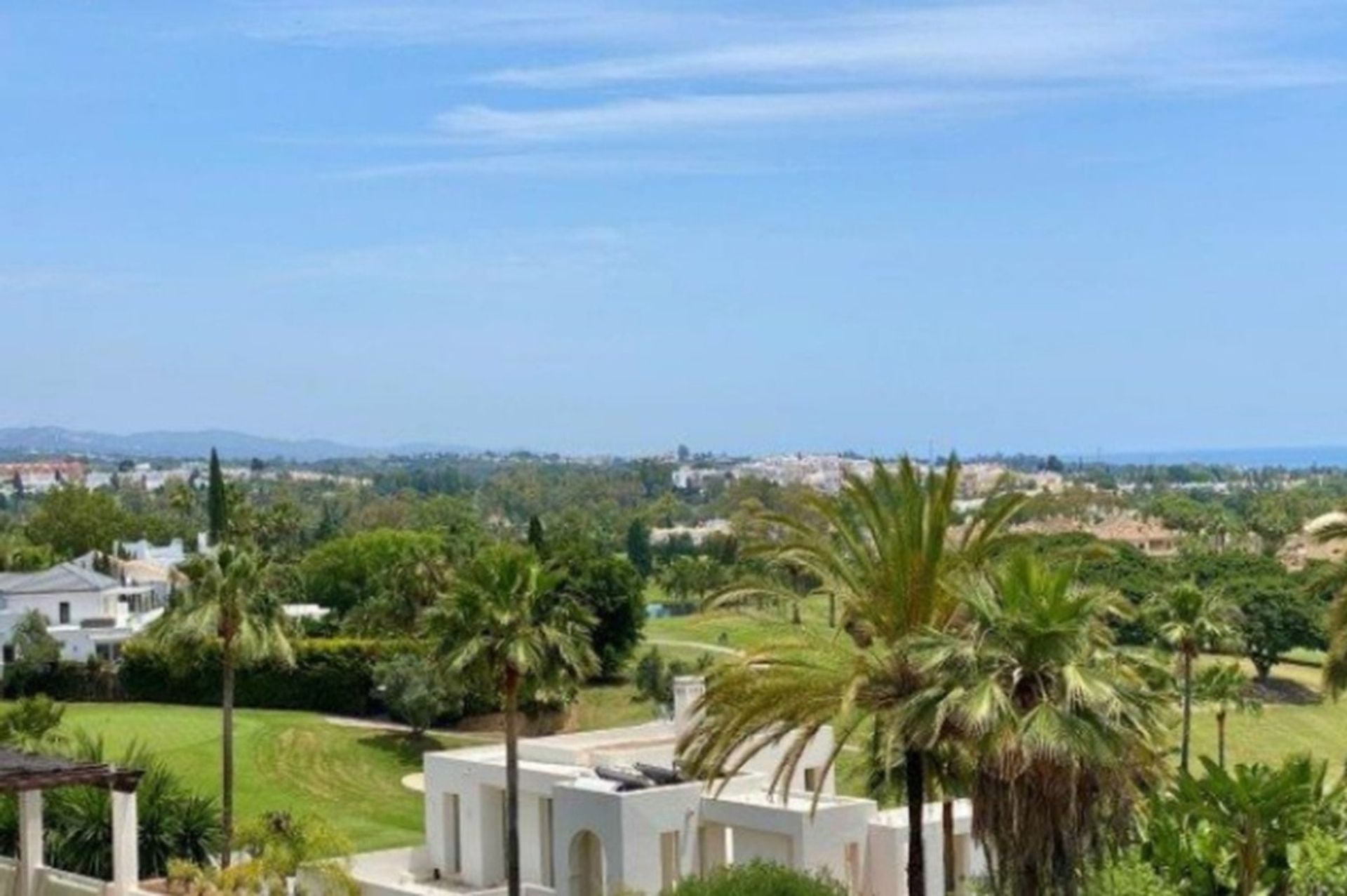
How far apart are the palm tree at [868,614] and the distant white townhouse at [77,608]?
71.8m

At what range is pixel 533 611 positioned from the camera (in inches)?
1433

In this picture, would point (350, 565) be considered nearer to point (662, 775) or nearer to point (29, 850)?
point (29, 850)

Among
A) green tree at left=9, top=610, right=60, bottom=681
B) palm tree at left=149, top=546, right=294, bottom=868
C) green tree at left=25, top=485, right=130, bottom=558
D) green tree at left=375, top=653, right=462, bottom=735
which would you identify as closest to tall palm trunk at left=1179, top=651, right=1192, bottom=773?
palm tree at left=149, top=546, right=294, bottom=868

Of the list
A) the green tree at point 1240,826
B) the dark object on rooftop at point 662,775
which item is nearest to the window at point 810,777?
the dark object on rooftop at point 662,775

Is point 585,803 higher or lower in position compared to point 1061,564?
lower

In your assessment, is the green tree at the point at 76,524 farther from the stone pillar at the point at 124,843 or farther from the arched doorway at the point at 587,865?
the arched doorway at the point at 587,865

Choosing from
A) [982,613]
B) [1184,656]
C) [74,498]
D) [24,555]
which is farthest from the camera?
[74,498]

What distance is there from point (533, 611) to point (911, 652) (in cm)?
1638

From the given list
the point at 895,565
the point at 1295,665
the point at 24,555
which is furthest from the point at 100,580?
the point at 895,565

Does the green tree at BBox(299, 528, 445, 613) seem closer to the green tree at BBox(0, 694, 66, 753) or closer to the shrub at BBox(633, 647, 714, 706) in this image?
the shrub at BBox(633, 647, 714, 706)

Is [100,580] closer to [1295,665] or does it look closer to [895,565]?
[1295,665]

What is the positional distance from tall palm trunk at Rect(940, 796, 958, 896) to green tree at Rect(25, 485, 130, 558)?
4703 inches

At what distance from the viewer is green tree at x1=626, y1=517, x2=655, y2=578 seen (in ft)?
550

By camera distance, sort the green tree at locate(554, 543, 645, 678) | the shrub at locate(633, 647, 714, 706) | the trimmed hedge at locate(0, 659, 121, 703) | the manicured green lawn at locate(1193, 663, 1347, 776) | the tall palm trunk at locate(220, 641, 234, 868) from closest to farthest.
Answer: the tall palm trunk at locate(220, 641, 234, 868) < the manicured green lawn at locate(1193, 663, 1347, 776) < the shrub at locate(633, 647, 714, 706) < the trimmed hedge at locate(0, 659, 121, 703) < the green tree at locate(554, 543, 645, 678)
